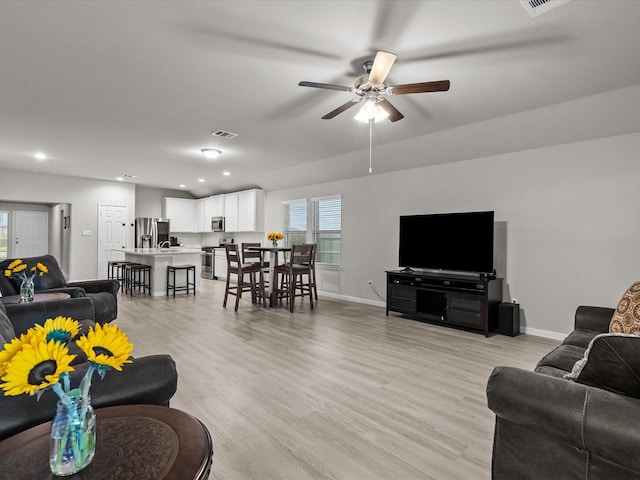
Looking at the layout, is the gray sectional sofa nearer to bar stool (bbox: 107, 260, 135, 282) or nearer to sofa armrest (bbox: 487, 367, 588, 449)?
sofa armrest (bbox: 487, 367, 588, 449)

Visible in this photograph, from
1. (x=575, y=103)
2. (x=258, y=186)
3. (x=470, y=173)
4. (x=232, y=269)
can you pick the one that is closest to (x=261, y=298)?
(x=232, y=269)

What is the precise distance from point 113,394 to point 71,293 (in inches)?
113

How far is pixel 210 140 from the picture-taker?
516cm

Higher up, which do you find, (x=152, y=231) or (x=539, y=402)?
(x=152, y=231)

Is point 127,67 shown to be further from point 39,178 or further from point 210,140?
point 39,178

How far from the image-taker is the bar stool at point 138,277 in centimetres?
707

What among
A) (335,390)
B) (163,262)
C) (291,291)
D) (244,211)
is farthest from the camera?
(244,211)

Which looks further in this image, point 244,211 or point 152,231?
point 152,231

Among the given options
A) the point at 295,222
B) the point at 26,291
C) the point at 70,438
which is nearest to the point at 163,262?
the point at 295,222

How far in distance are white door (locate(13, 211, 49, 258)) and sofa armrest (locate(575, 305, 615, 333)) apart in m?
13.0

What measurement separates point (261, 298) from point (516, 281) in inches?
157

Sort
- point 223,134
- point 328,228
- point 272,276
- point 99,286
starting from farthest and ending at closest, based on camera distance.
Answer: point 328,228 < point 272,276 < point 223,134 < point 99,286

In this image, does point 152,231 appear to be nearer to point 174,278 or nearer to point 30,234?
point 174,278

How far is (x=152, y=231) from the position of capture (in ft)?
30.0
